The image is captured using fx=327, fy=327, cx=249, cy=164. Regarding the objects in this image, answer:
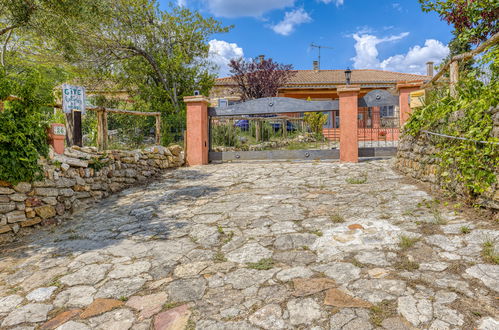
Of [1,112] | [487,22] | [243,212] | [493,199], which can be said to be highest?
[487,22]

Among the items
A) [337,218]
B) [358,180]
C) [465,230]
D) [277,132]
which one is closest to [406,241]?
[465,230]

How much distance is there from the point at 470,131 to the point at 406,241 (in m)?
1.49

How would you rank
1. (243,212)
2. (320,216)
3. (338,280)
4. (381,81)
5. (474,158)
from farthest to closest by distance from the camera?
(381,81)
(243,212)
(320,216)
(474,158)
(338,280)

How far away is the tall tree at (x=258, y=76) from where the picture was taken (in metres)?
18.0

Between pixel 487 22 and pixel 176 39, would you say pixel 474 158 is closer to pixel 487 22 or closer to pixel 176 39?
pixel 487 22

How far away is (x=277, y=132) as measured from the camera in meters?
12.9

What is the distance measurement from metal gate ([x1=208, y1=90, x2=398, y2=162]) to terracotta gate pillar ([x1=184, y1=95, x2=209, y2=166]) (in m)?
0.29

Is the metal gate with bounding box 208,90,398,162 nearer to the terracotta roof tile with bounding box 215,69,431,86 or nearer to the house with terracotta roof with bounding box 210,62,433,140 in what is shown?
the house with terracotta roof with bounding box 210,62,433,140

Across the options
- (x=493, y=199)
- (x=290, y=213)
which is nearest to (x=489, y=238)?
(x=493, y=199)

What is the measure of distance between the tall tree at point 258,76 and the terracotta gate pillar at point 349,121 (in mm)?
10712

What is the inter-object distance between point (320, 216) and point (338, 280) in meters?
1.52

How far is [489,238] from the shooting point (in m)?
2.82

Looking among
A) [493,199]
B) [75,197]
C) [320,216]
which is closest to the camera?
[493,199]

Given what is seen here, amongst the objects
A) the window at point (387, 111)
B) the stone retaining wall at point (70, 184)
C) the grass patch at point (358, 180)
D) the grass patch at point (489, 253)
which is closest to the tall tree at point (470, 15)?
the grass patch at point (358, 180)
